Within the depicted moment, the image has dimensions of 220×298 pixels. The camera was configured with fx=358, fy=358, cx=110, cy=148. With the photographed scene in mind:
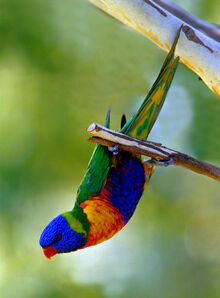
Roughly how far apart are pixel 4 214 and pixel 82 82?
1.63 m

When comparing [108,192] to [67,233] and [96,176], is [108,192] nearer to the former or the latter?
[96,176]

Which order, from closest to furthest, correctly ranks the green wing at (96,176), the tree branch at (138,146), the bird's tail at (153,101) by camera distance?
the tree branch at (138,146) < the bird's tail at (153,101) < the green wing at (96,176)

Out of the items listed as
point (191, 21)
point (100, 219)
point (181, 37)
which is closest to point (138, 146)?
point (100, 219)

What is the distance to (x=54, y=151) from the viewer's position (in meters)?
3.69

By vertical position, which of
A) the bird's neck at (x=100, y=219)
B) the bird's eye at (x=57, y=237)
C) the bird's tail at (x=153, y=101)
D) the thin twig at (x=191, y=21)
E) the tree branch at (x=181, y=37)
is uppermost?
the thin twig at (x=191, y=21)

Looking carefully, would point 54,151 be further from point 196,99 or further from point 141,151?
point 141,151

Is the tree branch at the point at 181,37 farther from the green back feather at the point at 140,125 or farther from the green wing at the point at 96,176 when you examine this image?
the green wing at the point at 96,176

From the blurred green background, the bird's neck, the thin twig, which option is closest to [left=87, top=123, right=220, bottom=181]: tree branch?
the bird's neck

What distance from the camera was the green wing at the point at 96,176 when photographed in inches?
58.4

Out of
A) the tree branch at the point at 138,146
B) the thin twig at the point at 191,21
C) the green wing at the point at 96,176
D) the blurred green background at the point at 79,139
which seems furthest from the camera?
the blurred green background at the point at 79,139

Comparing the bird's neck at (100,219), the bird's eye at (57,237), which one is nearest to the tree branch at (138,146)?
the bird's neck at (100,219)

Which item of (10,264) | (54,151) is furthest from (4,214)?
(54,151)

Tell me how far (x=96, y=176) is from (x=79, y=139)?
2.14m

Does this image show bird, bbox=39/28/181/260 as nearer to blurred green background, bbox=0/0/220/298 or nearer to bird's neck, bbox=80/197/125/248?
bird's neck, bbox=80/197/125/248
